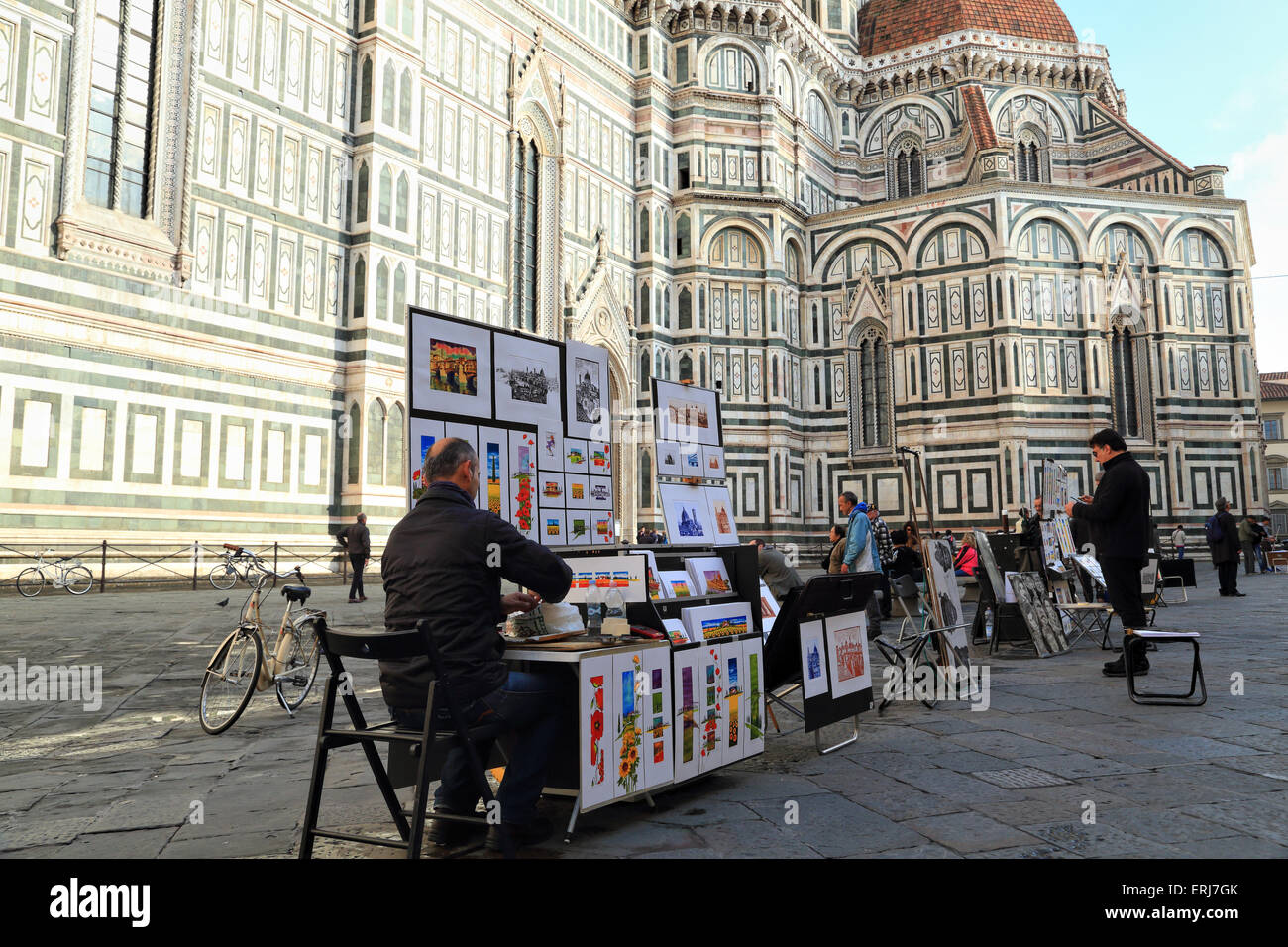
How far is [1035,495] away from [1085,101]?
1511 centimetres

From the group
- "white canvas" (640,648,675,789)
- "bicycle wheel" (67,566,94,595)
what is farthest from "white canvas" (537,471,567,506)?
"bicycle wheel" (67,566,94,595)

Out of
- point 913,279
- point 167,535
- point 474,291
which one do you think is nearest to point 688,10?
point 913,279

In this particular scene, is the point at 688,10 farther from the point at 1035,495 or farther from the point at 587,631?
the point at 587,631

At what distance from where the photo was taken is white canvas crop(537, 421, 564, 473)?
4.54 m

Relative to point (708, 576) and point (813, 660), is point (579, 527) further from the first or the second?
point (813, 660)

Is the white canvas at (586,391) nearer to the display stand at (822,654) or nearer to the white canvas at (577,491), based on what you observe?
the white canvas at (577,491)

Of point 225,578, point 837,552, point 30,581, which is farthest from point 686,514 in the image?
point 225,578

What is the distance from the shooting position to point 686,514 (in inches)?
201

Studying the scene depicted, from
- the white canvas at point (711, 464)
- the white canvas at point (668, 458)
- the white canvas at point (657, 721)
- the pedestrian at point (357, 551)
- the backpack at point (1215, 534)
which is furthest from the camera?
the backpack at point (1215, 534)

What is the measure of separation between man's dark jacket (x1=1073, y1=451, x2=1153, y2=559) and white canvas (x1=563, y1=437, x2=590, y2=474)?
144 inches

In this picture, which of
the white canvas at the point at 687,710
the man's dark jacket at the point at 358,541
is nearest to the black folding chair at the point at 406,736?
the white canvas at the point at 687,710

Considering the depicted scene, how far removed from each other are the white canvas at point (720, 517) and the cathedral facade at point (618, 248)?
11.9m

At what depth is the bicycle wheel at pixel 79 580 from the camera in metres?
13.4

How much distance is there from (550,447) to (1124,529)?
4.15 meters
